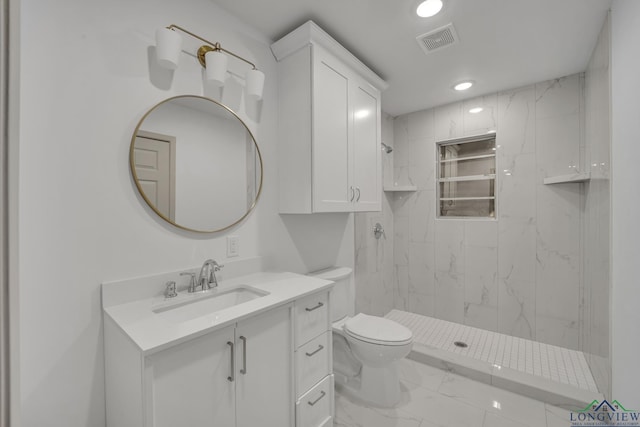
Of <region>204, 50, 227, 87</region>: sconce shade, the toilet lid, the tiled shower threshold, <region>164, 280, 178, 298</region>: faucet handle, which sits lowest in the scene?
the tiled shower threshold

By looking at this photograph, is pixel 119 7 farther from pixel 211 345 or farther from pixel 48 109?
pixel 211 345

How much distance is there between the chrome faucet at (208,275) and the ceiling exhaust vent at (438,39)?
192cm

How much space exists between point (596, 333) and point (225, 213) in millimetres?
2598

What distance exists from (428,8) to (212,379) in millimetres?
2121

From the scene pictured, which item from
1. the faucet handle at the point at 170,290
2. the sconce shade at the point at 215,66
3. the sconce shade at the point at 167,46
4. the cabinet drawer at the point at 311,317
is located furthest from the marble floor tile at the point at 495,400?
the sconce shade at the point at 167,46

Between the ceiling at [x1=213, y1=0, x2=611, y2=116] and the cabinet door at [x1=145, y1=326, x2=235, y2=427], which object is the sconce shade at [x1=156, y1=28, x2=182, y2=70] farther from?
the cabinet door at [x1=145, y1=326, x2=235, y2=427]

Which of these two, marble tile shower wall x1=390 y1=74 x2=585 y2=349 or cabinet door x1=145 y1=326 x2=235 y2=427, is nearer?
cabinet door x1=145 y1=326 x2=235 y2=427

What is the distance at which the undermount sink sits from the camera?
3.84 feet

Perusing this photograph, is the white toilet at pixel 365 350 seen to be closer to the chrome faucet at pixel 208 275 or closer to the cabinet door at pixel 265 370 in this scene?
the cabinet door at pixel 265 370

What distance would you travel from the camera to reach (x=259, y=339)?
3.79 ft

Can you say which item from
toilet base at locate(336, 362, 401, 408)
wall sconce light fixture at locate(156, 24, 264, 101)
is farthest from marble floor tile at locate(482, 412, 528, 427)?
wall sconce light fixture at locate(156, 24, 264, 101)

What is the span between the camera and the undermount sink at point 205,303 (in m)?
1.17

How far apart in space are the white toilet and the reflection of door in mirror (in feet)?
3.57

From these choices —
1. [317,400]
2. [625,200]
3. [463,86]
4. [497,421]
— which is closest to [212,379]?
[317,400]
